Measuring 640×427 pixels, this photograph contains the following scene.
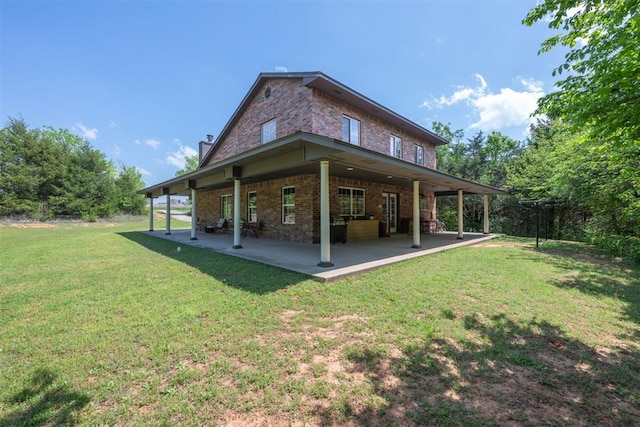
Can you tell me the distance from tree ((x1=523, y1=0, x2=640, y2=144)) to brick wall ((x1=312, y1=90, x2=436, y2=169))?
246 inches

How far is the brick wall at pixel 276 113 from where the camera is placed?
9.89m

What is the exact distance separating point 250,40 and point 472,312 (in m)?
12.5

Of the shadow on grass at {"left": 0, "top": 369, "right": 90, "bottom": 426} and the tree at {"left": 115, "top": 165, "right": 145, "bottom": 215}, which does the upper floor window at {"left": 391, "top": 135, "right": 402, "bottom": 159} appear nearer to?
the shadow on grass at {"left": 0, "top": 369, "right": 90, "bottom": 426}

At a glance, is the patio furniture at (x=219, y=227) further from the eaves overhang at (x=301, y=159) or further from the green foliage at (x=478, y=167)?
the green foliage at (x=478, y=167)

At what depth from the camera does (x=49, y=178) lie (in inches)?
1007

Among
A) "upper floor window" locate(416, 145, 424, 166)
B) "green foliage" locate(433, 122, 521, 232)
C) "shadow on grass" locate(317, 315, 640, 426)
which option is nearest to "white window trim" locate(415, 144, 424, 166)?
"upper floor window" locate(416, 145, 424, 166)

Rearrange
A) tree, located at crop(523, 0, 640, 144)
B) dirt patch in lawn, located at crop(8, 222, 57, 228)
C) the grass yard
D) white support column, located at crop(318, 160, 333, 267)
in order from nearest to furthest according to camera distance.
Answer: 1. the grass yard
2. tree, located at crop(523, 0, 640, 144)
3. white support column, located at crop(318, 160, 333, 267)
4. dirt patch in lawn, located at crop(8, 222, 57, 228)

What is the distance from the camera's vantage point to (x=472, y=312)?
379 cm

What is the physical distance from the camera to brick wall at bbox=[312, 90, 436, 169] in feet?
32.1

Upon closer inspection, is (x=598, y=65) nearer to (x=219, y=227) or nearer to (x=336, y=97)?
(x=336, y=97)

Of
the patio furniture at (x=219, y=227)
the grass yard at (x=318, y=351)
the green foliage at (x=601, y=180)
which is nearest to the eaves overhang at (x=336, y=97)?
the patio furniture at (x=219, y=227)

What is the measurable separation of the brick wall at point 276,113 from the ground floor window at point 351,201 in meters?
3.06

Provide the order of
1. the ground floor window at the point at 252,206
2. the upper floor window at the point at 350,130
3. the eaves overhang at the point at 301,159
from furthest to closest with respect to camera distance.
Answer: the ground floor window at the point at 252,206
the upper floor window at the point at 350,130
the eaves overhang at the point at 301,159

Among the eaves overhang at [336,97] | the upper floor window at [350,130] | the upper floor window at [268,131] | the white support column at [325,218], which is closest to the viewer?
the white support column at [325,218]
